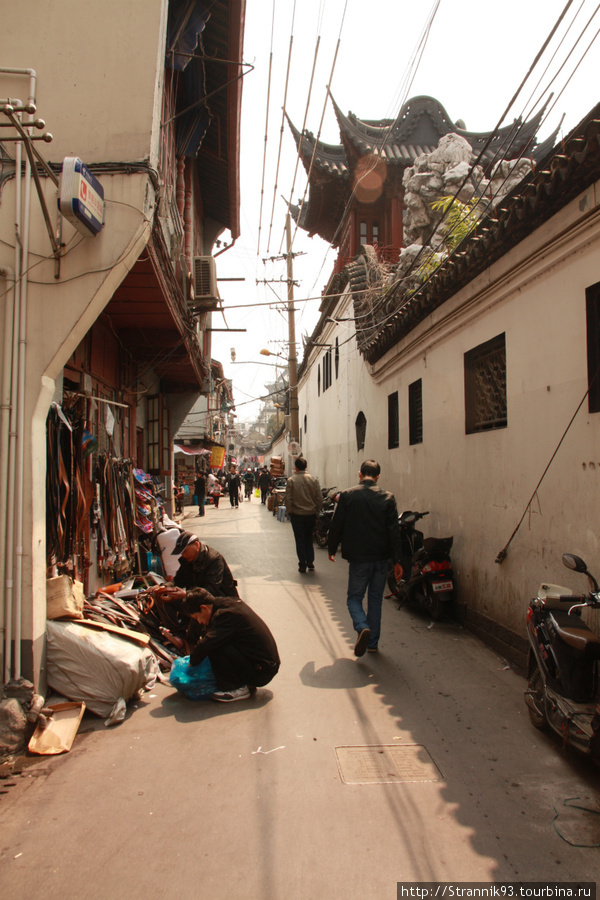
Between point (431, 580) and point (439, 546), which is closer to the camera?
point (431, 580)

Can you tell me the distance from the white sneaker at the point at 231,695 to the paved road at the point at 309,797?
2.5 inches

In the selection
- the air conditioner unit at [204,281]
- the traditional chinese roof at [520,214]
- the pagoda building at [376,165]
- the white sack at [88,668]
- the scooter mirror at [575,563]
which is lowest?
the white sack at [88,668]

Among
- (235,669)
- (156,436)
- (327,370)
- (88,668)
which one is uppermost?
(327,370)

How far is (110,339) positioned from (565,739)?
6.79 m

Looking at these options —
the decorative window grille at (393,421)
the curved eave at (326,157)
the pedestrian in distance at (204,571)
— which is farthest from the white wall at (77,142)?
the curved eave at (326,157)

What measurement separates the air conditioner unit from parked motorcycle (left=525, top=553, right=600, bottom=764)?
744 cm

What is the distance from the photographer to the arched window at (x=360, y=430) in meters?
14.9

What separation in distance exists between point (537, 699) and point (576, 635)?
84 cm

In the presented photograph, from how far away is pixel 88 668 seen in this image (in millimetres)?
4430

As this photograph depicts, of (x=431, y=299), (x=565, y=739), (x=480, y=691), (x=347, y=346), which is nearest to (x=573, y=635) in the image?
(x=565, y=739)

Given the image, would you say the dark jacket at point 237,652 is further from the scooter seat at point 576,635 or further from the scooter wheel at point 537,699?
the scooter seat at point 576,635

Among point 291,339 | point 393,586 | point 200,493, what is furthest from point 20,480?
point 291,339

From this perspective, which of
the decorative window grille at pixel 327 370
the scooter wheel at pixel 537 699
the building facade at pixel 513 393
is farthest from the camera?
the decorative window grille at pixel 327 370

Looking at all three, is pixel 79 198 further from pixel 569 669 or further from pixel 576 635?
pixel 569 669
